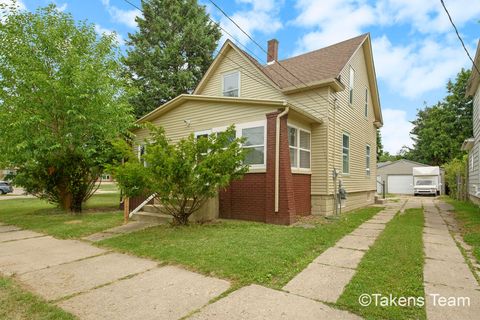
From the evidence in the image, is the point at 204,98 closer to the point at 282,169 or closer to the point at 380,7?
the point at 282,169

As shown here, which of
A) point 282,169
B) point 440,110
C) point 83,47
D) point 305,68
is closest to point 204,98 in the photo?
point 282,169

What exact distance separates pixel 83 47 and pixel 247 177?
8.49 m

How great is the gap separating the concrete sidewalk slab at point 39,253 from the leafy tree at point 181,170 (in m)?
1.72

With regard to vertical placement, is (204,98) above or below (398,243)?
above

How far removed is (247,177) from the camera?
883 centimetres

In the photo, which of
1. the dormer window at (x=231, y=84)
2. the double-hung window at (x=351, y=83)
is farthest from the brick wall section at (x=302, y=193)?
the dormer window at (x=231, y=84)

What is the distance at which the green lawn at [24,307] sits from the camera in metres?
2.98

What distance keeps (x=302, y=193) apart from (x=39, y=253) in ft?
23.4

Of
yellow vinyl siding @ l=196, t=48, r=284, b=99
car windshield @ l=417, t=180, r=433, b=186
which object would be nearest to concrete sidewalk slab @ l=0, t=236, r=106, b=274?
yellow vinyl siding @ l=196, t=48, r=284, b=99

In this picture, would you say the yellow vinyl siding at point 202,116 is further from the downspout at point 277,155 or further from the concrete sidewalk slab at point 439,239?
the concrete sidewalk slab at point 439,239

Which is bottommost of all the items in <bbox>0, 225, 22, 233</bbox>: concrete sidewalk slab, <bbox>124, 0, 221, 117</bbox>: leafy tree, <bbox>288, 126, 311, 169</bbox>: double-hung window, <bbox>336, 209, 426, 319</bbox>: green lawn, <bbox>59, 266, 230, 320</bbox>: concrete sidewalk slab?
<bbox>0, 225, 22, 233</bbox>: concrete sidewalk slab

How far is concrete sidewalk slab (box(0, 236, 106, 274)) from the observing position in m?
4.72

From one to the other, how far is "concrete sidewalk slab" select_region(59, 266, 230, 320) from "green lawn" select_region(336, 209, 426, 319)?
5.17ft

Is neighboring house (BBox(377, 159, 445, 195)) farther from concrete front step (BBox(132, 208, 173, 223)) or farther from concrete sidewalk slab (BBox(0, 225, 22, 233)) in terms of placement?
concrete sidewalk slab (BBox(0, 225, 22, 233))
